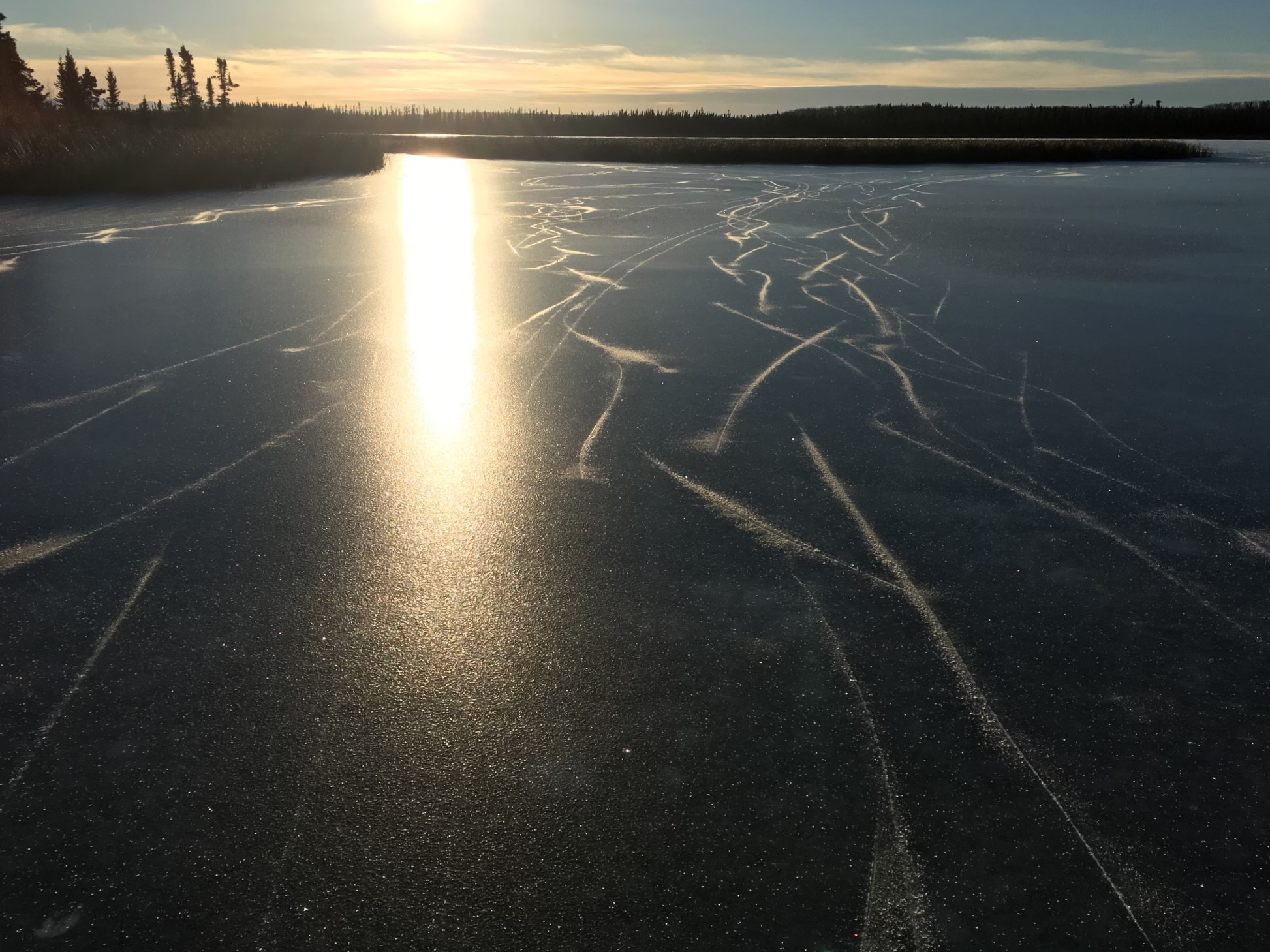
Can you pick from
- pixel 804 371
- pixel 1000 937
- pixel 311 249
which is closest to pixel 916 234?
pixel 804 371

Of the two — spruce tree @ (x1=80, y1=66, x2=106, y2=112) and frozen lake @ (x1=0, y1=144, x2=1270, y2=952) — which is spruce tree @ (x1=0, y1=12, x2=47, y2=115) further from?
frozen lake @ (x1=0, y1=144, x2=1270, y2=952)

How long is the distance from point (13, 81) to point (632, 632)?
2796 inches

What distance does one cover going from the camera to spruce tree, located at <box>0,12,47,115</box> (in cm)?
5450

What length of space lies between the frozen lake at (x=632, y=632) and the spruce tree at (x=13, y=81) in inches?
2242

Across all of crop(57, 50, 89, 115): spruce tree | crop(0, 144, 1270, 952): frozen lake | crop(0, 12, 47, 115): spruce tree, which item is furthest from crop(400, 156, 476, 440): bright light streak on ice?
crop(57, 50, 89, 115): spruce tree

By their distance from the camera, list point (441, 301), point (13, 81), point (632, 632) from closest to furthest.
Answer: point (632, 632) < point (441, 301) < point (13, 81)

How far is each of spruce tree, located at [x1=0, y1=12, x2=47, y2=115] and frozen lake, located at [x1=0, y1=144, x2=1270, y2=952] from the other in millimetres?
56935

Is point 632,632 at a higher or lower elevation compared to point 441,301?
lower

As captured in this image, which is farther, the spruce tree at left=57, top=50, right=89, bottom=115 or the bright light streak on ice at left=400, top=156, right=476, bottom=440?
the spruce tree at left=57, top=50, right=89, bottom=115

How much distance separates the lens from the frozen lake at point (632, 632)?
110 inches

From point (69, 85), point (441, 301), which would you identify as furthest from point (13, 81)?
point (441, 301)

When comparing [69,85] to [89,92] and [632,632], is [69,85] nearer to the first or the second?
[89,92]

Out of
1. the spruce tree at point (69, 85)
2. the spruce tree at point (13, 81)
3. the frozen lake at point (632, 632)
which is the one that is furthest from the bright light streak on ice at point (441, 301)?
the spruce tree at point (69, 85)

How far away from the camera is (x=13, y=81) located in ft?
190
